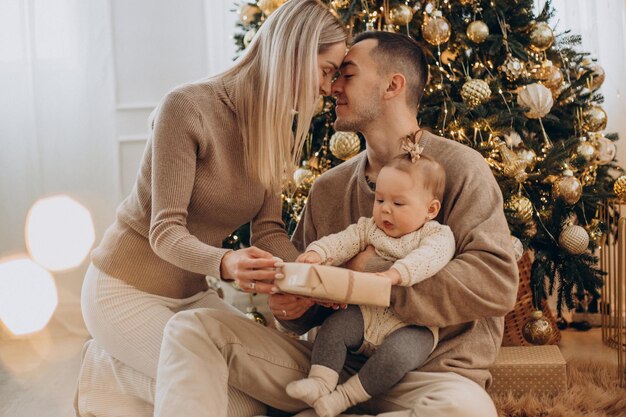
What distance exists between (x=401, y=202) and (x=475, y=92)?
0.96 metres

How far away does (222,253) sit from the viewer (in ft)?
5.15

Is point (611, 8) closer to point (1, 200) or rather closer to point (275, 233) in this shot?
point (275, 233)

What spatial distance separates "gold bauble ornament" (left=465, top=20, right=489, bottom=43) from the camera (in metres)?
2.53

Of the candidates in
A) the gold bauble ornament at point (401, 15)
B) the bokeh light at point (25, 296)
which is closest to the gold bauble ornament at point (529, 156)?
the gold bauble ornament at point (401, 15)

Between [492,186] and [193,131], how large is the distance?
0.74m

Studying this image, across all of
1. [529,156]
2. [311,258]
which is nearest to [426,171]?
[311,258]

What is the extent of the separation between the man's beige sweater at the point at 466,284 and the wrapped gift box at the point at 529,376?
57 centimetres

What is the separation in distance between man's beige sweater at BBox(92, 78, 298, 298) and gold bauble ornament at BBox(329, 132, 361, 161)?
58 cm

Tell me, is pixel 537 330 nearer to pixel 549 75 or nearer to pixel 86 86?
pixel 549 75

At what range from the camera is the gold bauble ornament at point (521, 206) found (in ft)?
7.94

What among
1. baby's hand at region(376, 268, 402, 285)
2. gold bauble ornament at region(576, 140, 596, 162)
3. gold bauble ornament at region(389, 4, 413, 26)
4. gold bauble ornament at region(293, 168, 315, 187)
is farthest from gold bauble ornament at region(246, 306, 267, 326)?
baby's hand at region(376, 268, 402, 285)

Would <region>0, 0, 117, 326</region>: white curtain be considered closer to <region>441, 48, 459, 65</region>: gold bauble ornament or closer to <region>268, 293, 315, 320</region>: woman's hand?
<region>441, 48, 459, 65</region>: gold bauble ornament

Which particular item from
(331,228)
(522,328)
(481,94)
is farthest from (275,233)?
(522,328)

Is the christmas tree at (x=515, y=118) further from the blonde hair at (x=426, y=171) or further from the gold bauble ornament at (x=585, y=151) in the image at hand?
the blonde hair at (x=426, y=171)
